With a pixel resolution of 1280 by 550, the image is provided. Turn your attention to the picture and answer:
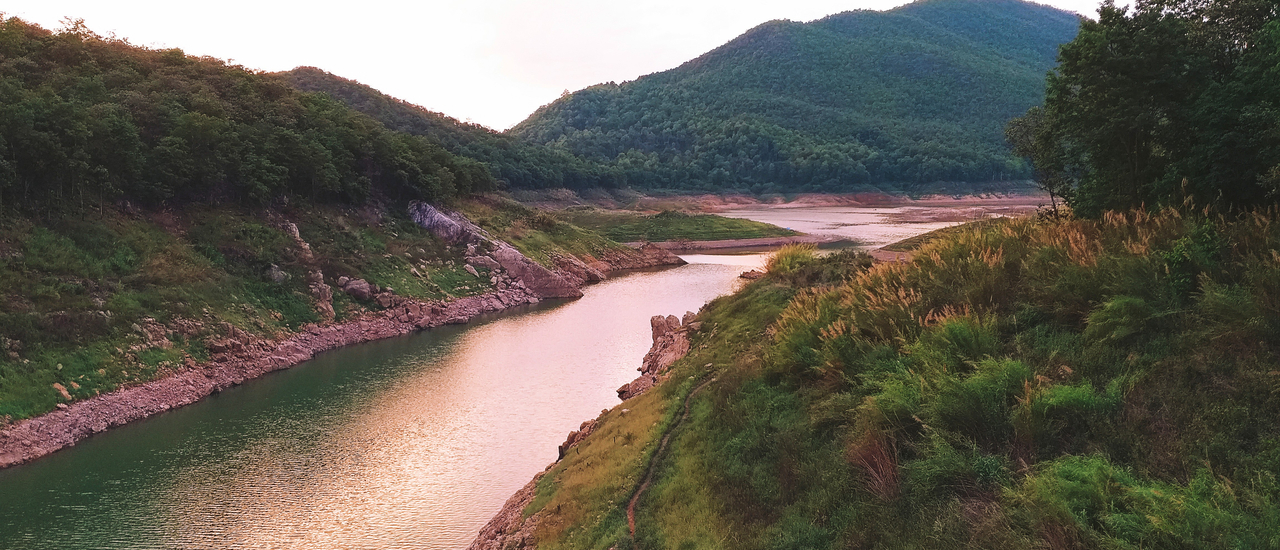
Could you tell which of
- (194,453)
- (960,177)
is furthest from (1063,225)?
(960,177)

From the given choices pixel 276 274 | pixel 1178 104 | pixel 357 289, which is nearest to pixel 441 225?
pixel 357 289

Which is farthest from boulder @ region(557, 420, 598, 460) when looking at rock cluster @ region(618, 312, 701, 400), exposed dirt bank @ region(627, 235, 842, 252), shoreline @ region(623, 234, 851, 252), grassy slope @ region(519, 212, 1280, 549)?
exposed dirt bank @ region(627, 235, 842, 252)

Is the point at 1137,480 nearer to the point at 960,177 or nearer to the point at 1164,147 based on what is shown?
the point at 1164,147

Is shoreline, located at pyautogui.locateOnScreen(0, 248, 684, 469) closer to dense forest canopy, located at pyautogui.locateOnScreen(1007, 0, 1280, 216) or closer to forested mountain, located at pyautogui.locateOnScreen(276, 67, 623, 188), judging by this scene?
dense forest canopy, located at pyautogui.locateOnScreen(1007, 0, 1280, 216)

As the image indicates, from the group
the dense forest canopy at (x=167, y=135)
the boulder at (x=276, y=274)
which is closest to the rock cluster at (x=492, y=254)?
the dense forest canopy at (x=167, y=135)

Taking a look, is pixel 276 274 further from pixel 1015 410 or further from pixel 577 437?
pixel 1015 410

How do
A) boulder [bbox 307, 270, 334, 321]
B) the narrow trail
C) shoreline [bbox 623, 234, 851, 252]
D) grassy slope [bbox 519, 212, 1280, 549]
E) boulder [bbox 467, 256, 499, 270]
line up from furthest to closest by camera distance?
shoreline [bbox 623, 234, 851, 252] < boulder [bbox 467, 256, 499, 270] < boulder [bbox 307, 270, 334, 321] < the narrow trail < grassy slope [bbox 519, 212, 1280, 549]

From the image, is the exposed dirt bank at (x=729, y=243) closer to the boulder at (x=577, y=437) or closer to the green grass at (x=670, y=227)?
the green grass at (x=670, y=227)
